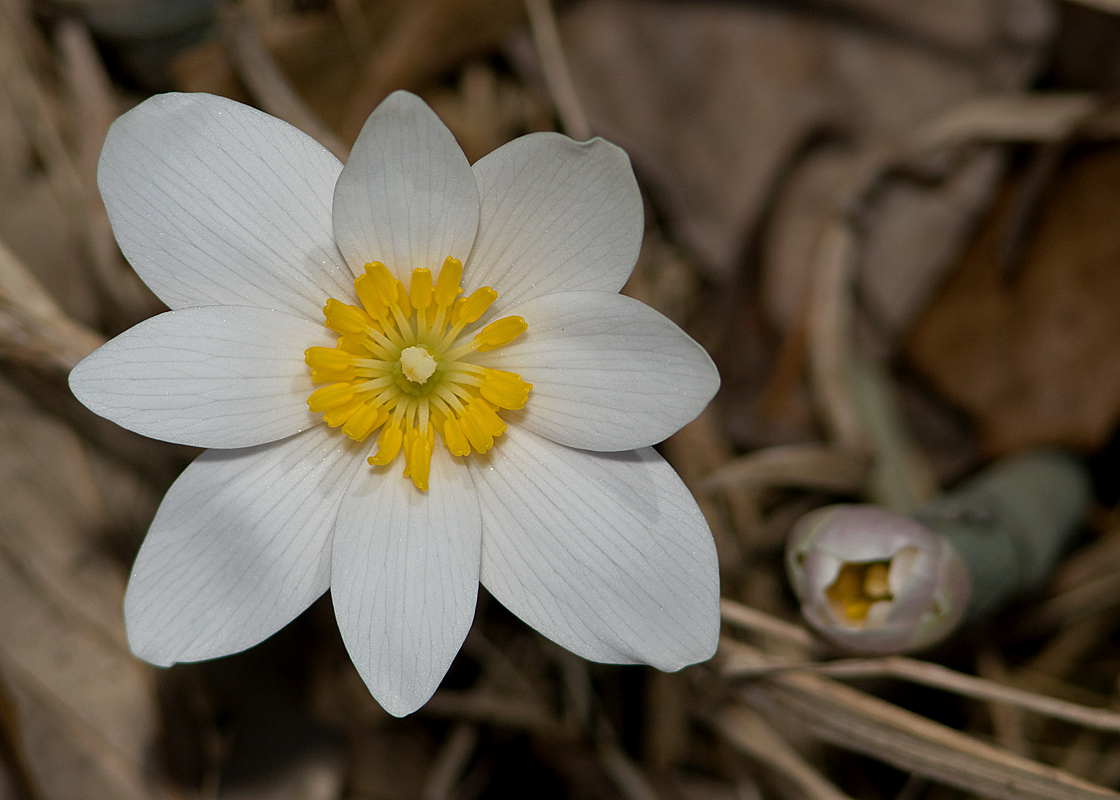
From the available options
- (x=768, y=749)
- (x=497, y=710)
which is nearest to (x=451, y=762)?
(x=497, y=710)

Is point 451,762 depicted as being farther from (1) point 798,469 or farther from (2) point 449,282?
(2) point 449,282

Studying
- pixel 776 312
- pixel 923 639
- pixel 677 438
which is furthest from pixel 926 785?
pixel 776 312

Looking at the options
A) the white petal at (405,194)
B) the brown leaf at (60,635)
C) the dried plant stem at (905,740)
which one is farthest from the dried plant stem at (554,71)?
the brown leaf at (60,635)

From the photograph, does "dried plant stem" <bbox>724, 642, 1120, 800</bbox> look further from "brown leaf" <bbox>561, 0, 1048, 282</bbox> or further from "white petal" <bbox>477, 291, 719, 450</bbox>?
"brown leaf" <bbox>561, 0, 1048, 282</bbox>

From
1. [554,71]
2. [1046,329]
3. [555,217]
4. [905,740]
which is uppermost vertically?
[554,71]

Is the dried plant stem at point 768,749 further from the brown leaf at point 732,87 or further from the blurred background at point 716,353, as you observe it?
the brown leaf at point 732,87

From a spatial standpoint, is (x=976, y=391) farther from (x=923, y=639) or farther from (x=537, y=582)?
(x=537, y=582)
